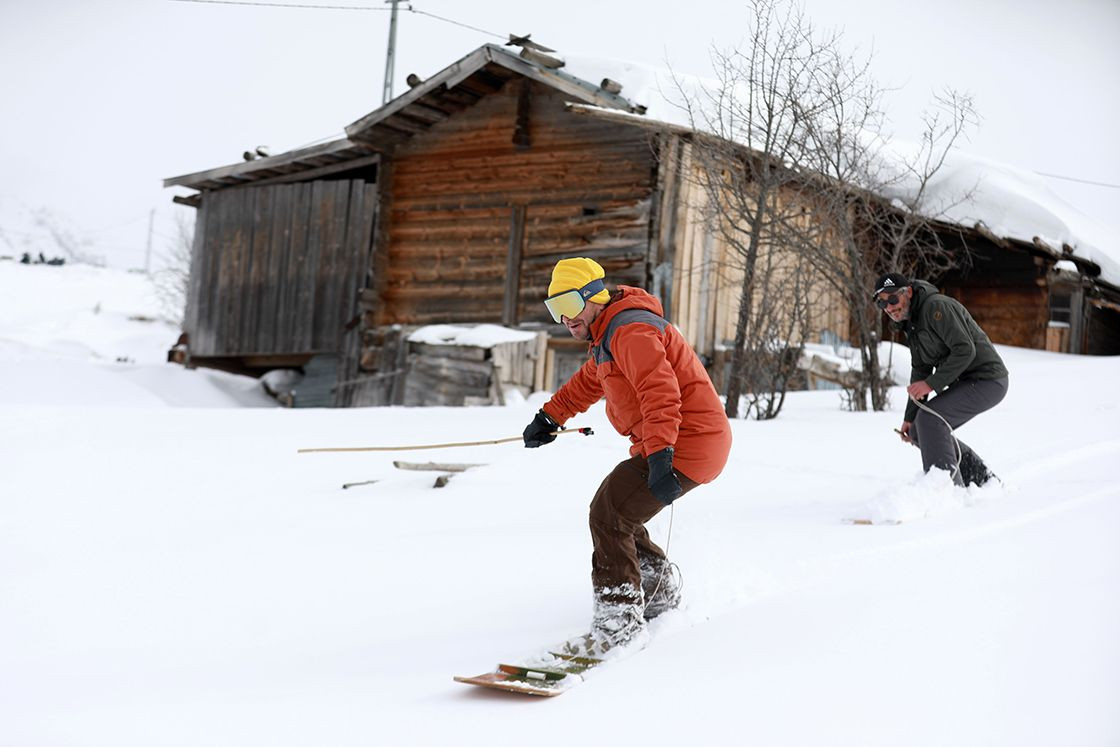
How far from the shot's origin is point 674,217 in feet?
44.8

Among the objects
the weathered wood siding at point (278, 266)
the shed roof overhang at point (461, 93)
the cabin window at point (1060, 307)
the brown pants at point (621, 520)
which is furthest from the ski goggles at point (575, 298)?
the cabin window at point (1060, 307)

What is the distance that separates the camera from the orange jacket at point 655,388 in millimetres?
3736

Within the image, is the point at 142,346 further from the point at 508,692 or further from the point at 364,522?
the point at 508,692

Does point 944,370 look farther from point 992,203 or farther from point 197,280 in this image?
point 197,280

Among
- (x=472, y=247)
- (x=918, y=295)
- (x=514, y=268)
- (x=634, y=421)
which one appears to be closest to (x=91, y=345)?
(x=472, y=247)

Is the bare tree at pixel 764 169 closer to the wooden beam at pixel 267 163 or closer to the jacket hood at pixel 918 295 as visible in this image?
the jacket hood at pixel 918 295

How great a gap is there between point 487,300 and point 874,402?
6622 mm

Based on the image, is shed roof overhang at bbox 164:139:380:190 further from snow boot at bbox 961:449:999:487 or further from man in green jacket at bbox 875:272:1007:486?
snow boot at bbox 961:449:999:487

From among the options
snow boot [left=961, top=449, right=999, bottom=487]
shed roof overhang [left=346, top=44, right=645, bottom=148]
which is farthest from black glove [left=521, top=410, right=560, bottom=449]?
shed roof overhang [left=346, top=44, right=645, bottom=148]

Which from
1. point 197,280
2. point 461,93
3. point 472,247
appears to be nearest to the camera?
point 461,93

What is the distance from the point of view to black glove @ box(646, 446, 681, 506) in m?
3.67

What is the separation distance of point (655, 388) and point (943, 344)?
301 centimetres

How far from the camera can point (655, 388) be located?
374 cm

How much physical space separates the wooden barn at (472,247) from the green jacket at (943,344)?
6.00m
